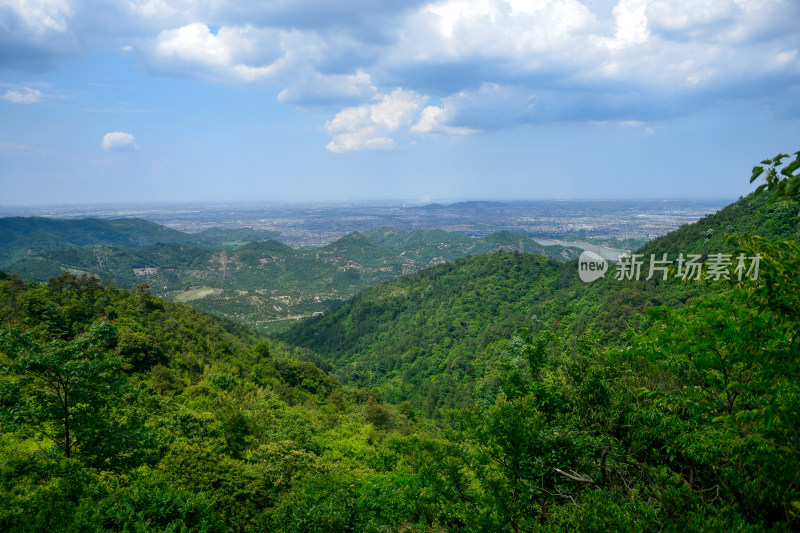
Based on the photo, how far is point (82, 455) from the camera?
11336 millimetres

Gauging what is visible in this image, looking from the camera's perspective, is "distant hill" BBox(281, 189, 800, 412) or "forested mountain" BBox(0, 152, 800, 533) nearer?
"forested mountain" BBox(0, 152, 800, 533)

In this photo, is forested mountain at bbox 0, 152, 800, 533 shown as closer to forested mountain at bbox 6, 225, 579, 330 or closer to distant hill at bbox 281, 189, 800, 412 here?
distant hill at bbox 281, 189, 800, 412

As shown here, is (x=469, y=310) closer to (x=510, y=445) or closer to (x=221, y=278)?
(x=510, y=445)

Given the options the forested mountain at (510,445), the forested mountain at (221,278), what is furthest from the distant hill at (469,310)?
the forested mountain at (221,278)

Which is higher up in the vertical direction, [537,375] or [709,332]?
[709,332]

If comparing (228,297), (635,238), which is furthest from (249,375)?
(635,238)

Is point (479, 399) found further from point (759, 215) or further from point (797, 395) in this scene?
point (797, 395)

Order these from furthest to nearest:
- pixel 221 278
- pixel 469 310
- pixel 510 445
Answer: pixel 221 278 → pixel 469 310 → pixel 510 445

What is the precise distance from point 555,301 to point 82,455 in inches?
2843

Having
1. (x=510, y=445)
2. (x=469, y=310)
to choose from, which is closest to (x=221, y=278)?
(x=469, y=310)

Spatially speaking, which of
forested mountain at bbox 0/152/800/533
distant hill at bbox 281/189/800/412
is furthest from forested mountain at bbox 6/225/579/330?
forested mountain at bbox 0/152/800/533

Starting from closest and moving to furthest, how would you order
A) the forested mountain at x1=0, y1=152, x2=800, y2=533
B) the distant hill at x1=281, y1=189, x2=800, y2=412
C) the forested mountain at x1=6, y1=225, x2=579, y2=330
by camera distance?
the forested mountain at x1=0, y1=152, x2=800, y2=533, the distant hill at x1=281, y1=189, x2=800, y2=412, the forested mountain at x1=6, y1=225, x2=579, y2=330

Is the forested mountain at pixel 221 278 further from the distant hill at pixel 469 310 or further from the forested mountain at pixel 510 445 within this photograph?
the forested mountain at pixel 510 445

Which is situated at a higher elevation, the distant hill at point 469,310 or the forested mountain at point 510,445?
the forested mountain at point 510,445
